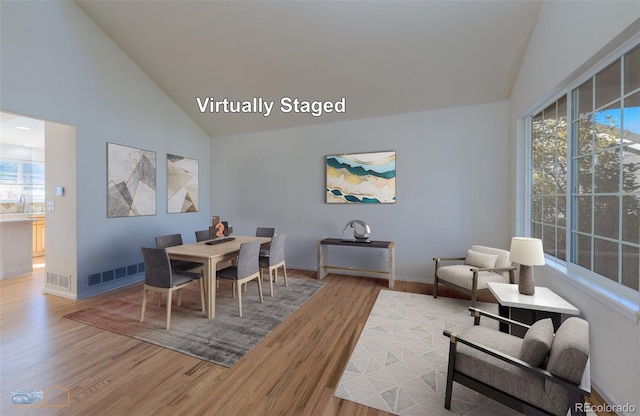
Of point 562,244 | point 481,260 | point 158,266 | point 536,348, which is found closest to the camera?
point 536,348

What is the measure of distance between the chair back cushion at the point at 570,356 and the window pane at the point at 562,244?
1.47 m

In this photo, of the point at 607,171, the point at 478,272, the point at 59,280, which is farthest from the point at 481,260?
the point at 59,280

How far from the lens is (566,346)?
4.07 ft

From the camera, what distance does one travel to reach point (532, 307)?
1.94m

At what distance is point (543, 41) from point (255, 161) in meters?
4.67

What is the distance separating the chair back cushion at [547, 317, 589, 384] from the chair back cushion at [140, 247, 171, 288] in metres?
3.06

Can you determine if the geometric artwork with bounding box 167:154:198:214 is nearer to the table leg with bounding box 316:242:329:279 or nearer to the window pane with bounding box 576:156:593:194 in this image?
the table leg with bounding box 316:242:329:279

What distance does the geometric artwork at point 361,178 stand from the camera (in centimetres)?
433

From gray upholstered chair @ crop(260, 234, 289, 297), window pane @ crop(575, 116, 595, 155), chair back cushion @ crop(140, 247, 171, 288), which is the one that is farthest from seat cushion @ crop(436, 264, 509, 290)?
chair back cushion @ crop(140, 247, 171, 288)

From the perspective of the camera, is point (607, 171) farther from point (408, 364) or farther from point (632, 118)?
point (408, 364)

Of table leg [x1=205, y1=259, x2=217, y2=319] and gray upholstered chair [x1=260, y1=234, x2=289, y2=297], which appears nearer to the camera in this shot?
table leg [x1=205, y1=259, x2=217, y2=319]

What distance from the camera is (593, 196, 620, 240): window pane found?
179cm

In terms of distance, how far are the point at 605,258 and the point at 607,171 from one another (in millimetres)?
654

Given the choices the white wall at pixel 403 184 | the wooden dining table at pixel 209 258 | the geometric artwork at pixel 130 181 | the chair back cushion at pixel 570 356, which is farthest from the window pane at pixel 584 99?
the geometric artwork at pixel 130 181
